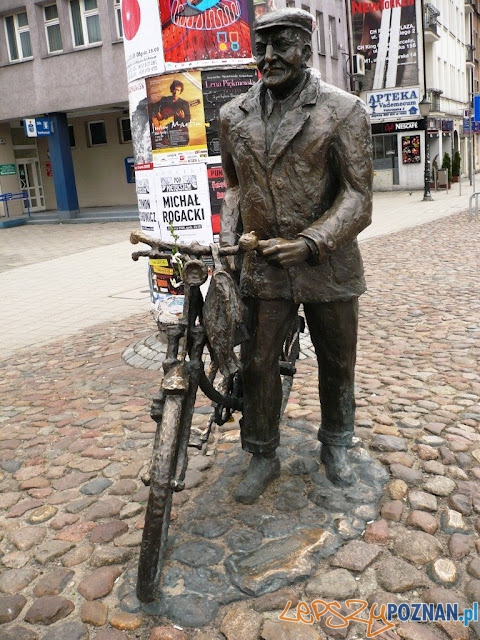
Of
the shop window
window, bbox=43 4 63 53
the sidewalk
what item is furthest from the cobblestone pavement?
the shop window

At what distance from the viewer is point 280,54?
2.80 metres

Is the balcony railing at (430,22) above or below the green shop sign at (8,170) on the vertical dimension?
above

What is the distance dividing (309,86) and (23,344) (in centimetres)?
542

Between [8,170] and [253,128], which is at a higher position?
[8,170]

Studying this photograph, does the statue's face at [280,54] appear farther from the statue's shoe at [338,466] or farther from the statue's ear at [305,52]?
the statue's shoe at [338,466]

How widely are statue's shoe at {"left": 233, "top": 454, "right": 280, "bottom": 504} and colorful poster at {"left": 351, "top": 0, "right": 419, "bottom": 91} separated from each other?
2804cm

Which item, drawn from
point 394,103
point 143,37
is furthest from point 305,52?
point 394,103

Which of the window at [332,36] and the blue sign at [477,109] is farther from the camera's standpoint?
the window at [332,36]

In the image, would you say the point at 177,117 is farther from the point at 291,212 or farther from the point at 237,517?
the point at 237,517

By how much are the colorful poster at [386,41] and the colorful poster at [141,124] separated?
24588 mm

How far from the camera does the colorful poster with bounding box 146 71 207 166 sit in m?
6.09

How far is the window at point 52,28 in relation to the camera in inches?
933

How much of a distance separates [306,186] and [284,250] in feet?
1.29

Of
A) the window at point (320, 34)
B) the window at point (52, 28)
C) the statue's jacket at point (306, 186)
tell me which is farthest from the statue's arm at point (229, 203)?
the window at point (320, 34)
